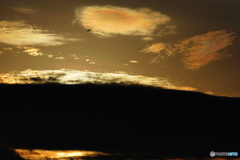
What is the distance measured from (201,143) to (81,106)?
19.4ft

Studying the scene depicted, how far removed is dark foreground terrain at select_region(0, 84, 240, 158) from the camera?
7867 millimetres

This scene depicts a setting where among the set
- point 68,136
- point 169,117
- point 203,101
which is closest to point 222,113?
point 203,101

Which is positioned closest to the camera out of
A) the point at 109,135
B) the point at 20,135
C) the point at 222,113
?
the point at 20,135

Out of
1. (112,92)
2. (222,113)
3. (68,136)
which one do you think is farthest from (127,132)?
(222,113)

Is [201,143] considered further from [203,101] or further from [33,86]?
[33,86]

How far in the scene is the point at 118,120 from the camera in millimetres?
11148

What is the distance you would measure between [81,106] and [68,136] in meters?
3.94

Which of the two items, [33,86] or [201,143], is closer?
[201,143]

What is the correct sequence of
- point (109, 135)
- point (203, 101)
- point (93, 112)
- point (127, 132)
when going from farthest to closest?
point (203, 101)
point (93, 112)
point (127, 132)
point (109, 135)

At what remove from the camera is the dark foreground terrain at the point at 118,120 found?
7.87 metres

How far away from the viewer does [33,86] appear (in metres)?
14.3

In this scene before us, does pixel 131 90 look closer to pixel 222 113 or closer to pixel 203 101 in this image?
pixel 203 101

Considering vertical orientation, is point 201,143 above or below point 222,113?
below

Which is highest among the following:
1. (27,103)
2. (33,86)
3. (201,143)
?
(33,86)
